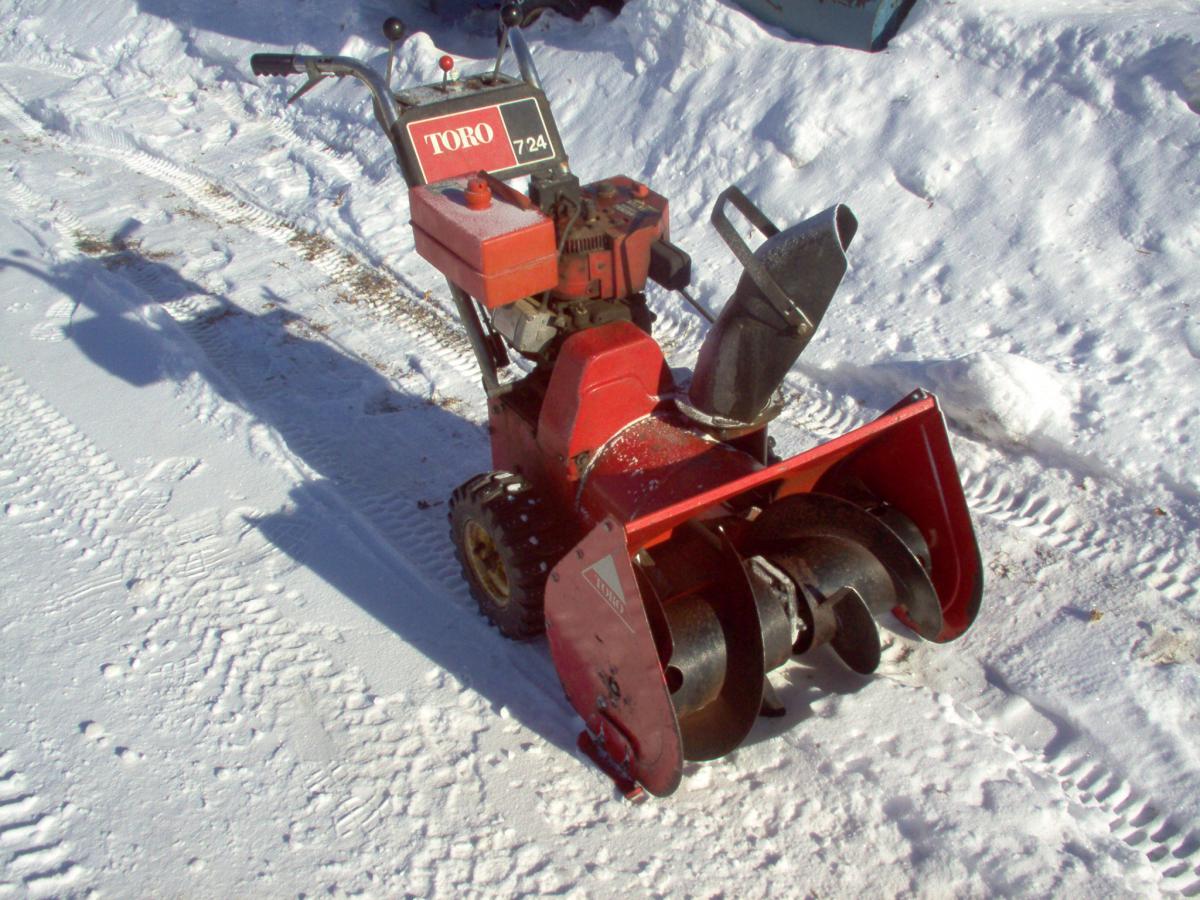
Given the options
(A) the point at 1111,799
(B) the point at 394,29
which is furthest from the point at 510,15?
(A) the point at 1111,799

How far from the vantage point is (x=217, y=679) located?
11.2ft

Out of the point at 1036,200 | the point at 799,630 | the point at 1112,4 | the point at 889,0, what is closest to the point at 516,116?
the point at 799,630

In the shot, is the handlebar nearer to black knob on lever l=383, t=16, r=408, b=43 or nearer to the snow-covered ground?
black knob on lever l=383, t=16, r=408, b=43

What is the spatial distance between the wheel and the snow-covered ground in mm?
143

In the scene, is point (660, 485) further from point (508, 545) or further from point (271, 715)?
point (271, 715)

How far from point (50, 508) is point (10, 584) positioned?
514 millimetres

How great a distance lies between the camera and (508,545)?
3340 mm

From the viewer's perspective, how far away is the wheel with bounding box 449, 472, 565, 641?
3.36m

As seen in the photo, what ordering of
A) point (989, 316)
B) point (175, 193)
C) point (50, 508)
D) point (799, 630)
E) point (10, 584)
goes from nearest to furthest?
point (799, 630), point (10, 584), point (50, 508), point (989, 316), point (175, 193)

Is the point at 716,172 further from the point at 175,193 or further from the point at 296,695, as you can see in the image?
the point at 296,695

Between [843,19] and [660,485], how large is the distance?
4.84m

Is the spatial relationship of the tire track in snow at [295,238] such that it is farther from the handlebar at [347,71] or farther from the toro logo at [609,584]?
the toro logo at [609,584]

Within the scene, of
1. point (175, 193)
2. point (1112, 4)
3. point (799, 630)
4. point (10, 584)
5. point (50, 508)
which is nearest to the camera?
point (799, 630)

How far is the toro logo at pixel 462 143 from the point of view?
12.2 feet
